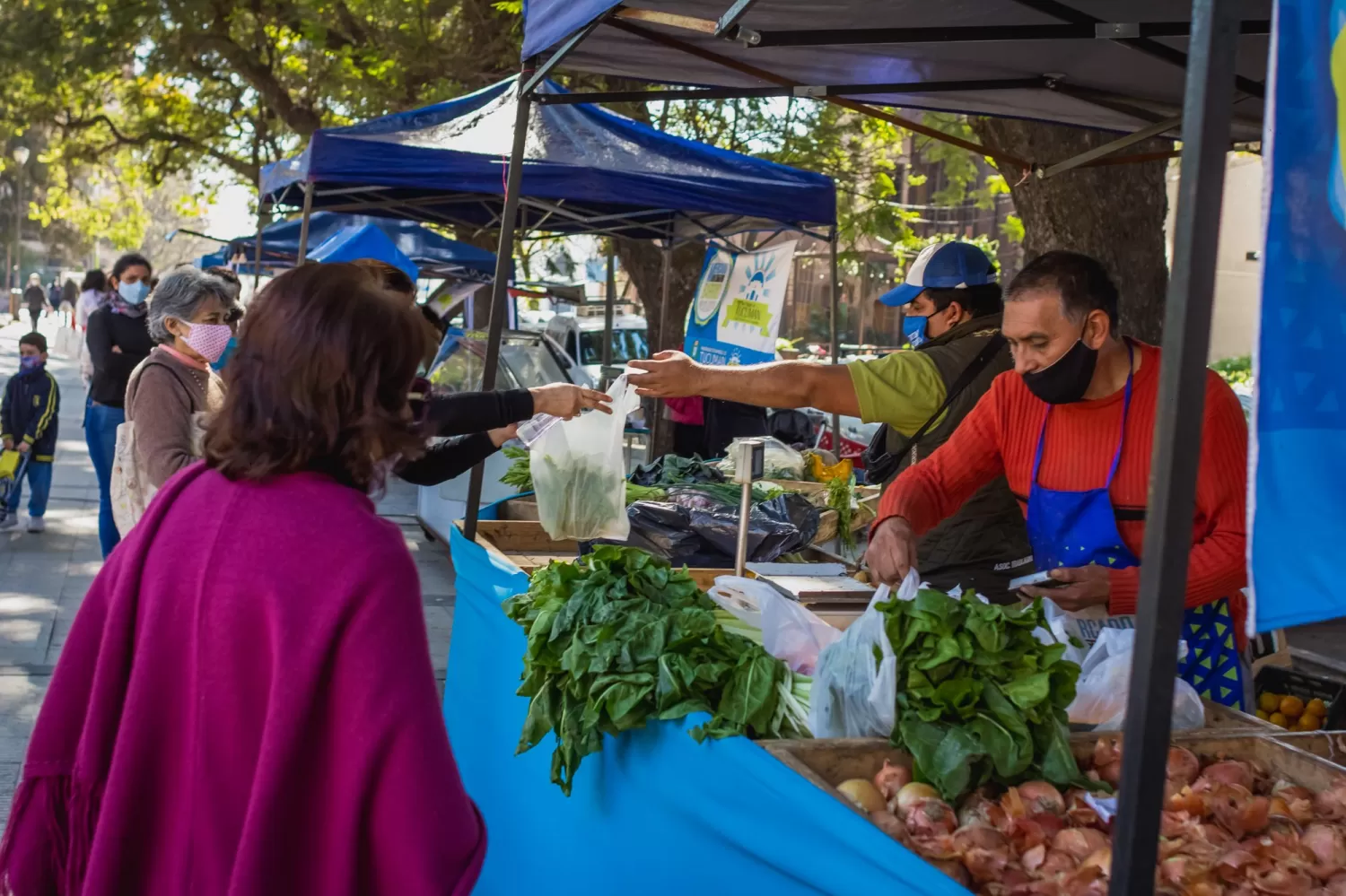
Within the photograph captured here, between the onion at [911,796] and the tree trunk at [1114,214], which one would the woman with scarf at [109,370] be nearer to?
the tree trunk at [1114,214]

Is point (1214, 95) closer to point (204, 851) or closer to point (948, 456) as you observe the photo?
point (204, 851)

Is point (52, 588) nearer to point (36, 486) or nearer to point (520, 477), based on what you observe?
point (36, 486)

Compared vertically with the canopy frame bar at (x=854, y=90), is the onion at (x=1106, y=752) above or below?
below

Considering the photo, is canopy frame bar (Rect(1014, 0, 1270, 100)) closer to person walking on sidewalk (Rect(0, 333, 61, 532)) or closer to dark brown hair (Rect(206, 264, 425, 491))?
dark brown hair (Rect(206, 264, 425, 491))

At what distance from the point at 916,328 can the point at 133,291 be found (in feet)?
22.0

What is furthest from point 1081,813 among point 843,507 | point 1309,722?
point 843,507

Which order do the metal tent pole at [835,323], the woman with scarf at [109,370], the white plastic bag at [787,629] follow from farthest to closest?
the metal tent pole at [835,323] → the woman with scarf at [109,370] → the white plastic bag at [787,629]

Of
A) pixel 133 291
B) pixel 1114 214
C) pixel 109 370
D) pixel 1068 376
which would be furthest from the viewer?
pixel 133 291

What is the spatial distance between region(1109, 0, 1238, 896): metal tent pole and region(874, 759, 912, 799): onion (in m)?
0.77

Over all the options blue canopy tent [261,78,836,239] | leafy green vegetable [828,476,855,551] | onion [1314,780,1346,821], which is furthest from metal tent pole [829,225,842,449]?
onion [1314,780,1346,821]

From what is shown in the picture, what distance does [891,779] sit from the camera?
97.9 inches

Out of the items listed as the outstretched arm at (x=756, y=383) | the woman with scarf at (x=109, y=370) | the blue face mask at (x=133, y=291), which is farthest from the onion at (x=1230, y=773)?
the blue face mask at (x=133, y=291)

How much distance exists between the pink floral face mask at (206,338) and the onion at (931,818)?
10.3ft

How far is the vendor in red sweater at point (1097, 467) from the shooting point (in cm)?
324
